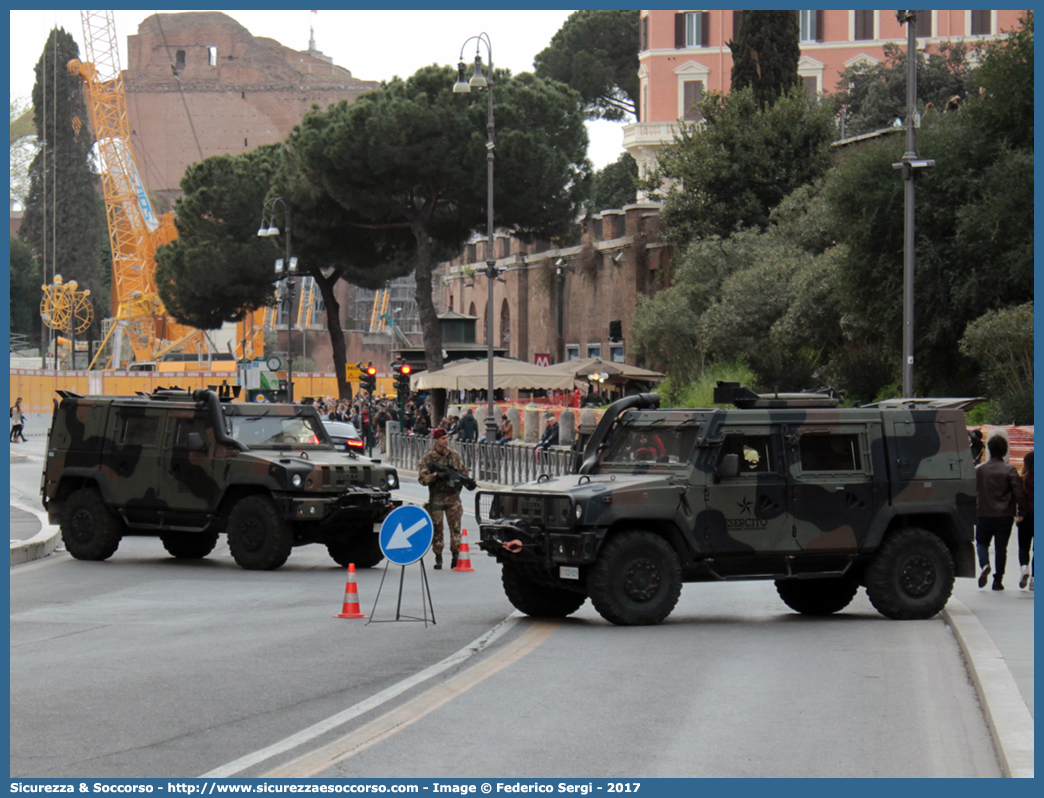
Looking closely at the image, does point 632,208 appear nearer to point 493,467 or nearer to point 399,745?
point 493,467

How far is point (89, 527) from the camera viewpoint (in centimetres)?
1777

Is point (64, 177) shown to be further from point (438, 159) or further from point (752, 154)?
point (752, 154)

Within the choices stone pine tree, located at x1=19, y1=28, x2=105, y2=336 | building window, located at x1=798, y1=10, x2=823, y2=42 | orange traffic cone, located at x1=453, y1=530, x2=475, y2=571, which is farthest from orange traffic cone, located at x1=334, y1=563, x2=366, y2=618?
stone pine tree, located at x1=19, y1=28, x2=105, y2=336

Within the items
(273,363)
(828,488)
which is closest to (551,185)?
(273,363)

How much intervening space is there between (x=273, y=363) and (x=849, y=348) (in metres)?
20.0

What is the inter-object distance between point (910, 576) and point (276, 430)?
8661 mm

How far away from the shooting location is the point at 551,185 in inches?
2025

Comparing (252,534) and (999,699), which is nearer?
(999,699)

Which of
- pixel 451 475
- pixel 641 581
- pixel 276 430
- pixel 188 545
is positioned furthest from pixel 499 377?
pixel 641 581

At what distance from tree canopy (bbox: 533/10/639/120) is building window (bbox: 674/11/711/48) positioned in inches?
417

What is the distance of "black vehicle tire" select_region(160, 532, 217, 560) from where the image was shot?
725 inches

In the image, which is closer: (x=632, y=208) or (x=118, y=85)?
(x=632, y=208)

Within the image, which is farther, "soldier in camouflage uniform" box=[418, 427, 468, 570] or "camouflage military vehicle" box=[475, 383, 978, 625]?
"soldier in camouflage uniform" box=[418, 427, 468, 570]

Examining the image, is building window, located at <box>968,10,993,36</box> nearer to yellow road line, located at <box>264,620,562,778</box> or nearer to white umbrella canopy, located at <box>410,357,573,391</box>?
white umbrella canopy, located at <box>410,357,573,391</box>
